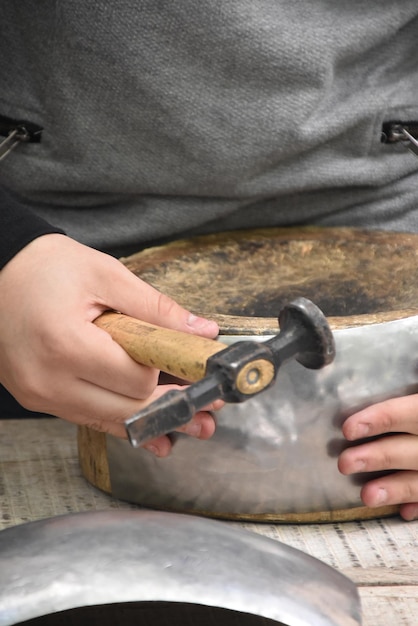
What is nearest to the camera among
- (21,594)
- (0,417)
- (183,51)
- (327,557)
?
(21,594)

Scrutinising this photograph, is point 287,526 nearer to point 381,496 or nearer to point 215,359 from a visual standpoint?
point 381,496

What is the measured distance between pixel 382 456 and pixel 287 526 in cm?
8

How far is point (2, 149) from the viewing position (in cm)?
78

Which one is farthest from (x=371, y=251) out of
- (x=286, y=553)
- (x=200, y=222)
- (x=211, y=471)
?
(x=286, y=553)

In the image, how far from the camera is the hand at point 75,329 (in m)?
0.58

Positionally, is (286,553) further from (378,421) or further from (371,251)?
(371,251)

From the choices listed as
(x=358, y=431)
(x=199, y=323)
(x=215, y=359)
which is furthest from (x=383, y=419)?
(x=215, y=359)

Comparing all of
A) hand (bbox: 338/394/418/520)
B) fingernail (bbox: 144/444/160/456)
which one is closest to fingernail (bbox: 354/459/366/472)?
hand (bbox: 338/394/418/520)

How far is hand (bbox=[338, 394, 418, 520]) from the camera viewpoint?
0.64m

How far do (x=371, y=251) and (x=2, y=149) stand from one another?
11.2 inches

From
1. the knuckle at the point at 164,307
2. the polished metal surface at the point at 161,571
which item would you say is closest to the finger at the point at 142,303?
the knuckle at the point at 164,307

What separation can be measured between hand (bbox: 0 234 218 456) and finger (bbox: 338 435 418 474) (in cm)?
9

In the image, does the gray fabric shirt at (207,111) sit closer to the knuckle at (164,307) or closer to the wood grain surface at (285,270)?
the wood grain surface at (285,270)

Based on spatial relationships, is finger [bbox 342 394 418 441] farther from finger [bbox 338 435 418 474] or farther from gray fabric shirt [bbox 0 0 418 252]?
gray fabric shirt [bbox 0 0 418 252]
